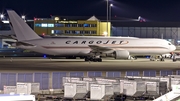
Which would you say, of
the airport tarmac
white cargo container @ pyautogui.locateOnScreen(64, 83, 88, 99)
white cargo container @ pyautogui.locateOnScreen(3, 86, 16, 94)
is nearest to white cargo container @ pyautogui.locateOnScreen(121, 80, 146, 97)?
white cargo container @ pyautogui.locateOnScreen(64, 83, 88, 99)

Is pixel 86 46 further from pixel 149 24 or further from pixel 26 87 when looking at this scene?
pixel 149 24

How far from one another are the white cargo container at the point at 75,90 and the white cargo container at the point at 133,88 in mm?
2628

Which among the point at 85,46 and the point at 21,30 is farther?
the point at 85,46

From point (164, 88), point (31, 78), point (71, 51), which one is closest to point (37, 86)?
point (31, 78)

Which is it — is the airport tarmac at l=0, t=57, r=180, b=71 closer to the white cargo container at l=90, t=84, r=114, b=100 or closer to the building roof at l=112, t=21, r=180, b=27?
the white cargo container at l=90, t=84, r=114, b=100

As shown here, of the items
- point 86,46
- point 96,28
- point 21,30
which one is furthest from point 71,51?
point 96,28

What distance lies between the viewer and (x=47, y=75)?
31281 mm

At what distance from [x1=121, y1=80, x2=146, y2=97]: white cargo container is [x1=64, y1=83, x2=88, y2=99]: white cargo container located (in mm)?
2628

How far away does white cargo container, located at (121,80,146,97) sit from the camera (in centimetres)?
2736

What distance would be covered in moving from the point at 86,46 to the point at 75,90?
1833 inches

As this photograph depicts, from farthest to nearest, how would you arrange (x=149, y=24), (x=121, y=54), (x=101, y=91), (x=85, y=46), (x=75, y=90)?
(x=149, y=24), (x=85, y=46), (x=121, y=54), (x=75, y=90), (x=101, y=91)

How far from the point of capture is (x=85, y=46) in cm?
7288

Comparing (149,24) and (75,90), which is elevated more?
(149,24)

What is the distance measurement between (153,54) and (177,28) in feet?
261
